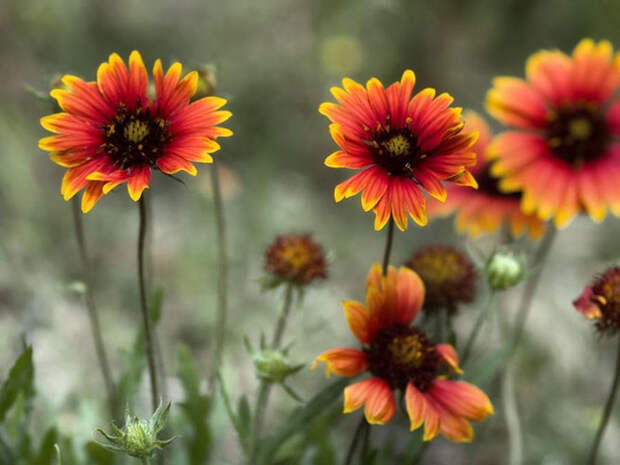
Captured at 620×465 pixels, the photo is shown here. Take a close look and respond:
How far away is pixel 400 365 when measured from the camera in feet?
3.96

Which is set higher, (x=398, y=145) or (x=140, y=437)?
(x=398, y=145)

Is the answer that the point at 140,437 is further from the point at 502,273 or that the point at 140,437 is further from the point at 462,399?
the point at 502,273

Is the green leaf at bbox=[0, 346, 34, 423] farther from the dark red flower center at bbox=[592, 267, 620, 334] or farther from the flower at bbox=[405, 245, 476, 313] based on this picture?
the dark red flower center at bbox=[592, 267, 620, 334]

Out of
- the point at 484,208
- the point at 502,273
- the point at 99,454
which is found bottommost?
the point at 99,454

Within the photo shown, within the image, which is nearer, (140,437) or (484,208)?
(140,437)

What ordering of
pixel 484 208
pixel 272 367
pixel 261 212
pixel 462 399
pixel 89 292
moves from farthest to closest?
1. pixel 261 212
2. pixel 484 208
3. pixel 89 292
4. pixel 272 367
5. pixel 462 399

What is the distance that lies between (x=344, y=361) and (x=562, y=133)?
2.89 feet

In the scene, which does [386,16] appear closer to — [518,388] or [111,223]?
[111,223]

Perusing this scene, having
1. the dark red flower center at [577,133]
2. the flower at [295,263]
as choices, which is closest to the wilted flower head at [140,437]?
the flower at [295,263]

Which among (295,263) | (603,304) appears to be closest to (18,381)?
(295,263)

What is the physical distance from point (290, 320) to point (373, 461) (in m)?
1.59

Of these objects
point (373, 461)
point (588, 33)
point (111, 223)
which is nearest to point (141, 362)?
point (373, 461)

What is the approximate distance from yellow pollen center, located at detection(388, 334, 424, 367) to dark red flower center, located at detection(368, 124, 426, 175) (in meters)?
0.29

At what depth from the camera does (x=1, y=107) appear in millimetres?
3326
